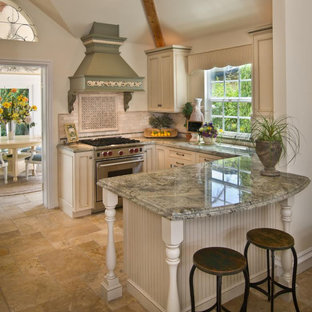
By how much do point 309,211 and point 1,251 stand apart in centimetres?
329

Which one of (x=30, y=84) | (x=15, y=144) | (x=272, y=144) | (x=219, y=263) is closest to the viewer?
(x=219, y=263)

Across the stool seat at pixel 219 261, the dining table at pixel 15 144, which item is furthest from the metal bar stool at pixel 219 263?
the dining table at pixel 15 144

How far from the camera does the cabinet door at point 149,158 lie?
18.8 ft

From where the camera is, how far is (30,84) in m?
9.44

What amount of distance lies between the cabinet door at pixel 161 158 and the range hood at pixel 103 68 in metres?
0.99

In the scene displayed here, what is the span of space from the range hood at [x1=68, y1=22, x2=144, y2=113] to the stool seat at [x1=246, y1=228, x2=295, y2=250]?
334cm

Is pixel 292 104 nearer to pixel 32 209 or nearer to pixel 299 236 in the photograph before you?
pixel 299 236

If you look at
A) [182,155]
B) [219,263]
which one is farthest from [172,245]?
[182,155]

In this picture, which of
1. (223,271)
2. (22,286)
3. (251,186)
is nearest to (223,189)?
(251,186)

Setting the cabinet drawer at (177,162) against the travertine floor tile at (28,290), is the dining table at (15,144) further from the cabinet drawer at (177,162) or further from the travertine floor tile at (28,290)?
the travertine floor tile at (28,290)

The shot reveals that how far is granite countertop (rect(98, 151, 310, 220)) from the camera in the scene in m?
2.18

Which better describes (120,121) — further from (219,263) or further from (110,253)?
(219,263)

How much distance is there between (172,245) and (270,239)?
0.79m

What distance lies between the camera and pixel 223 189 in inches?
100
